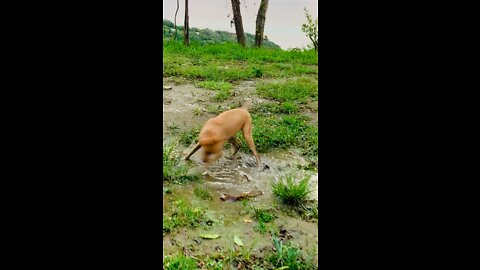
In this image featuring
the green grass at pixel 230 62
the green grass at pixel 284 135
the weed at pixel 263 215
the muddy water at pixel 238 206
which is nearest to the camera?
the muddy water at pixel 238 206

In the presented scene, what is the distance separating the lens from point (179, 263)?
62.7 inches

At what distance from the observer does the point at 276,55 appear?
414cm

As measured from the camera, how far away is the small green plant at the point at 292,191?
2.19m

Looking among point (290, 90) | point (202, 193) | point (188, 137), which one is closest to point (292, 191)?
point (202, 193)

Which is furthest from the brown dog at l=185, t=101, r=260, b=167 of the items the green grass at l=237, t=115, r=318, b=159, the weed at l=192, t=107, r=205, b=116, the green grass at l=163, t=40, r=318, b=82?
the green grass at l=163, t=40, r=318, b=82

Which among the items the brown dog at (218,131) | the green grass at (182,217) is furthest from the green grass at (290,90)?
the green grass at (182,217)

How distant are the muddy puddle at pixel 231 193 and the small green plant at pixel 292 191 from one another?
1.6 inches

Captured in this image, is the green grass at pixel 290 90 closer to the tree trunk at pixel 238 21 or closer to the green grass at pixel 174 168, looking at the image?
the tree trunk at pixel 238 21

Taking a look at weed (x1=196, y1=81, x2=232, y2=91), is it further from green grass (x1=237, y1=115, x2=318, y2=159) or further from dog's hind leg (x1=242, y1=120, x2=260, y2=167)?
dog's hind leg (x1=242, y1=120, x2=260, y2=167)

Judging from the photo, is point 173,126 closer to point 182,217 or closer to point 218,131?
point 218,131
